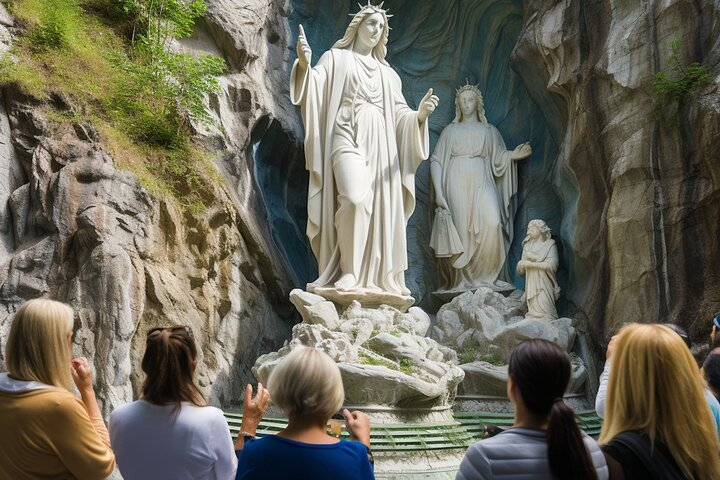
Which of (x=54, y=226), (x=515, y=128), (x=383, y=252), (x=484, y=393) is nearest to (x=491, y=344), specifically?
(x=484, y=393)

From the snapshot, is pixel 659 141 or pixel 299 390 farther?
pixel 659 141

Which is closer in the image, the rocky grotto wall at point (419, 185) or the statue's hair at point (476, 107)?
the rocky grotto wall at point (419, 185)

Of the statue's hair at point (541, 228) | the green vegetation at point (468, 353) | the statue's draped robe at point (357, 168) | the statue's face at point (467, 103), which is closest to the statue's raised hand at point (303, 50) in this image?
the statue's draped robe at point (357, 168)

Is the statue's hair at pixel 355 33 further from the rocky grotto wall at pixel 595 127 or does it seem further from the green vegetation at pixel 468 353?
the green vegetation at pixel 468 353

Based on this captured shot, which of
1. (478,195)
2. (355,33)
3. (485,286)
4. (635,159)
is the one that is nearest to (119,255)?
(355,33)

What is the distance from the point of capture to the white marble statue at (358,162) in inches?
344

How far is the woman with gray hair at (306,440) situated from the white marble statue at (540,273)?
7.13 meters

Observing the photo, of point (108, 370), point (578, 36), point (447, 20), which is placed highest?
point (447, 20)

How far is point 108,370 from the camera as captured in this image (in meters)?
6.95

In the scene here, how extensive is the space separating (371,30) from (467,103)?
7.23ft

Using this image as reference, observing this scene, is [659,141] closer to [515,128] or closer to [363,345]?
[515,128]

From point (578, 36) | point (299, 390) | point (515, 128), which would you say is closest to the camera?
point (299, 390)

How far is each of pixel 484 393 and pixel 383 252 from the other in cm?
197

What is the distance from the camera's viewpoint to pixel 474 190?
34.7 feet
